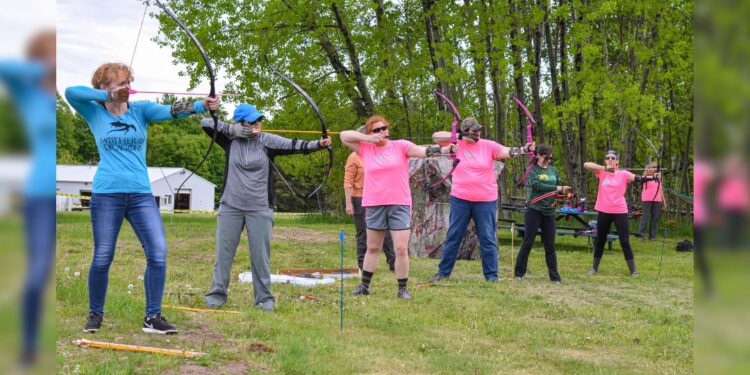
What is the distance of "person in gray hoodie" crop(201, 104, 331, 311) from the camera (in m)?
6.20

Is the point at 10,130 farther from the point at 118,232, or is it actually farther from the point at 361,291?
the point at 361,291

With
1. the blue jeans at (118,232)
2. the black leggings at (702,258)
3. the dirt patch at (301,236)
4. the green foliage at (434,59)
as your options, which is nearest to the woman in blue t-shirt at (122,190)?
the blue jeans at (118,232)

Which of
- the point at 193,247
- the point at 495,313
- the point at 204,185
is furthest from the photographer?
the point at 204,185

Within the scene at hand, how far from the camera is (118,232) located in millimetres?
4883

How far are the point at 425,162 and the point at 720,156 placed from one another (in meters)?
11.2

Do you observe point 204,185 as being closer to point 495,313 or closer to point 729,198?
point 495,313

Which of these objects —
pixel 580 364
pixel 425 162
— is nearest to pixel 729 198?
pixel 580 364

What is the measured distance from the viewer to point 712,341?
0.40 m

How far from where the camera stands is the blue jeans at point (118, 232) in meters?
4.84

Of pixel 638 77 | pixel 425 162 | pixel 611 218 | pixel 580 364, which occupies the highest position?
pixel 638 77

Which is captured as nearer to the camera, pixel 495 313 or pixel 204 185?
pixel 495 313

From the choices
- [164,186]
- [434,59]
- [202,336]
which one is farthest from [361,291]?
[164,186]

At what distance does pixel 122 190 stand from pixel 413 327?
2330mm

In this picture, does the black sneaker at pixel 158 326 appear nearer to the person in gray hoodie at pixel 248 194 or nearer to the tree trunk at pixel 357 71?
the person in gray hoodie at pixel 248 194
